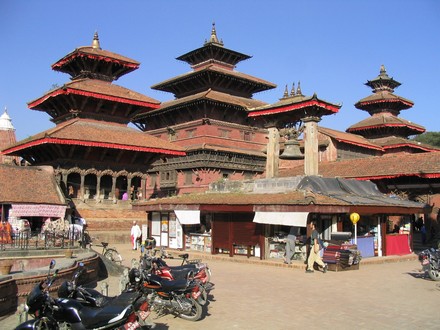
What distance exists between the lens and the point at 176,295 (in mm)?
10023

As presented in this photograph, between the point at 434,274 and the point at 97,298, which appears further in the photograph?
the point at 434,274

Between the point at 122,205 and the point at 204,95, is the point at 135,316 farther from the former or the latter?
the point at 204,95

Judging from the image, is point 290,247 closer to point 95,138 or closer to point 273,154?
point 273,154

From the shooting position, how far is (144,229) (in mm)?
28203

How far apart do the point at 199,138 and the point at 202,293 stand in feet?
111

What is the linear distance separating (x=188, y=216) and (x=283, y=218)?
6244mm

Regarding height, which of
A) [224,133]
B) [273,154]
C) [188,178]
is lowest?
[273,154]

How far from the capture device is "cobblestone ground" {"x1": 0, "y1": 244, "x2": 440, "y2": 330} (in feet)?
32.0

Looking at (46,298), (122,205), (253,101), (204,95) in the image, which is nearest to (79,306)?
(46,298)

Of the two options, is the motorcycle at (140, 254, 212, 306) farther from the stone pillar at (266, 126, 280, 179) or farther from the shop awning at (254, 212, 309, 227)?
the stone pillar at (266, 126, 280, 179)

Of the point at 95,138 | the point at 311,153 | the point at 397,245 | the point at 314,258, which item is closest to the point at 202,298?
the point at 314,258

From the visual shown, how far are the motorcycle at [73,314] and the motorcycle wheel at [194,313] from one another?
8.69 feet

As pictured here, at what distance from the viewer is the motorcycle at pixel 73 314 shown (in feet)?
23.5

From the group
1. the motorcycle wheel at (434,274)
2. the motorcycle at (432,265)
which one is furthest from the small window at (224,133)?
the motorcycle wheel at (434,274)
